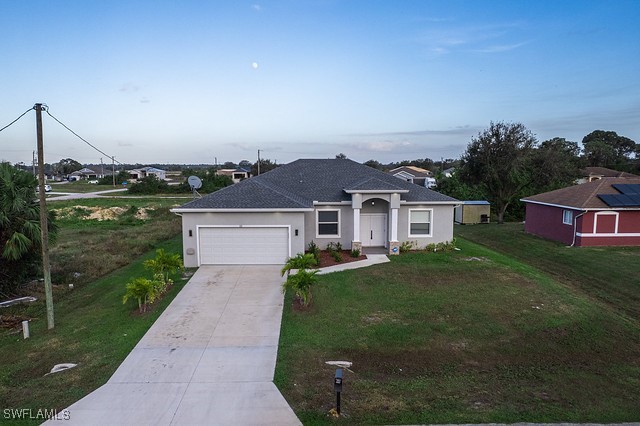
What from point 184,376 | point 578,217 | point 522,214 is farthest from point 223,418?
point 522,214

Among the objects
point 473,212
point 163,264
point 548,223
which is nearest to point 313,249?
point 163,264

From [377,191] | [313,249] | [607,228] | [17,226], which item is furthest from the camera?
[607,228]

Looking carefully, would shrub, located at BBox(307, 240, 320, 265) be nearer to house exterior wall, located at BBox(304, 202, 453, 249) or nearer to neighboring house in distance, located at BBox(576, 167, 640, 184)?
house exterior wall, located at BBox(304, 202, 453, 249)

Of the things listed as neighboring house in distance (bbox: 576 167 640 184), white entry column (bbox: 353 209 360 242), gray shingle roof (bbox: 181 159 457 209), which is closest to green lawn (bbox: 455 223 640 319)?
gray shingle roof (bbox: 181 159 457 209)

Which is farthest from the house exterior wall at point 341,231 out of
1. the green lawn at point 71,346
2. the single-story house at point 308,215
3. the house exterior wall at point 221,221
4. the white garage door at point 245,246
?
the green lawn at point 71,346

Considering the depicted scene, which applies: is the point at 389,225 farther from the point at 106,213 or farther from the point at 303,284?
the point at 106,213

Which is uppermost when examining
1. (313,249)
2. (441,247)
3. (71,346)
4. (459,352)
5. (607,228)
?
(607,228)

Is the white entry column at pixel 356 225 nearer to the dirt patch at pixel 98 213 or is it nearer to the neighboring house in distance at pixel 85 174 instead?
the dirt patch at pixel 98 213
